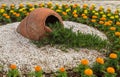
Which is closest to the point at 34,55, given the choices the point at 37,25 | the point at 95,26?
the point at 37,25

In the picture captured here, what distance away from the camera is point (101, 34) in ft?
24.3

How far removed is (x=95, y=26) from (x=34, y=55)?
7.54 ft

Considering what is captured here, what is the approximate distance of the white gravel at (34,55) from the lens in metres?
5.87

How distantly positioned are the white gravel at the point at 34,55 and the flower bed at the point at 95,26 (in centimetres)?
28

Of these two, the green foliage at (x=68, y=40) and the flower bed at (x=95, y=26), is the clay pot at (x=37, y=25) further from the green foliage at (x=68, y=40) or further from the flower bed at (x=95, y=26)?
the flower bed at (x=95, y=26)

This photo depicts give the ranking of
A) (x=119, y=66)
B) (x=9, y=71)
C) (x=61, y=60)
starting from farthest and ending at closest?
(x=61, y=60)
(x=119, y=66)
(x=9, y=71)

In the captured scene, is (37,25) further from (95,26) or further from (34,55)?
(95,26)

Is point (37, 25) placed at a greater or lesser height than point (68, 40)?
greater

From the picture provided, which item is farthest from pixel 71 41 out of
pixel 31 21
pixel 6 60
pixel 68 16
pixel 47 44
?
pixel 68 16

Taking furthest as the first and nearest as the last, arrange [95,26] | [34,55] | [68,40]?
[95,26]
[68,40]
[34,55]

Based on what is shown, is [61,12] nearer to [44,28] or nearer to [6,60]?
[44,28]

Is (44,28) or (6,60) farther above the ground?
(44,28)

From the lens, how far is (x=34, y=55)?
6.12m

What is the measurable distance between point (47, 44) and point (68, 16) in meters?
2.25
